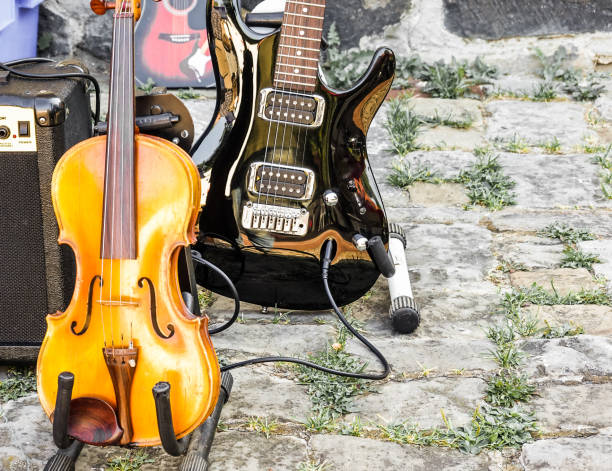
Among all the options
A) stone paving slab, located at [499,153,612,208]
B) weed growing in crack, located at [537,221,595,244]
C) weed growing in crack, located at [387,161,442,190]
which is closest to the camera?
weed growing in crack, located at [537,221,595,244]

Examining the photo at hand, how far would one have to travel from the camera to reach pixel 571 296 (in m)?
2.21

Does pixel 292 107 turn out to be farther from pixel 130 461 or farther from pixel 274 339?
pixel 130 461

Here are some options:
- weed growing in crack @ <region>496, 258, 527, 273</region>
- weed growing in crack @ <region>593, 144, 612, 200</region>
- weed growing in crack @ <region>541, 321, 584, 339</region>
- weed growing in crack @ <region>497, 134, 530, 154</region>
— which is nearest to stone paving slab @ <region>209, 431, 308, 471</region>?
weed growing in crack @ <region>541, 321, 584, 339</region>

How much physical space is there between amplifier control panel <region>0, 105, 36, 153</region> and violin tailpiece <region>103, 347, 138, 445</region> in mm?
562

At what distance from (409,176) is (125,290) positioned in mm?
1688

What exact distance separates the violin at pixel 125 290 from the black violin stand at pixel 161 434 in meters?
0.04

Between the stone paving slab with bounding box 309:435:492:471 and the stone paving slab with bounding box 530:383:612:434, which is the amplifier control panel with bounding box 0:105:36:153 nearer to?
the stone paving slab with bounding box 309:435:492:471

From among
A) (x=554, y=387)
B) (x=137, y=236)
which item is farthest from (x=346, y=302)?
(x=137, y=236)

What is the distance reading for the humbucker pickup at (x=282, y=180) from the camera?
79.7 inches

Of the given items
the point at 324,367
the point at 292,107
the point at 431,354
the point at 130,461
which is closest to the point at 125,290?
the point at 130,461

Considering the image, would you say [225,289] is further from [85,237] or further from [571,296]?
[571,296]

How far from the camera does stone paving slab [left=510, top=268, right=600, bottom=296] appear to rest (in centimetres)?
228

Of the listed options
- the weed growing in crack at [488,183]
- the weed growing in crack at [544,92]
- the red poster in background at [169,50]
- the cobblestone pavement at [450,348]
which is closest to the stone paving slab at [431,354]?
the cobblestone pavement at [450,348]

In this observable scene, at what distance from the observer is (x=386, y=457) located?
164 cm
